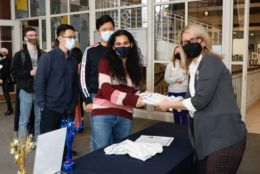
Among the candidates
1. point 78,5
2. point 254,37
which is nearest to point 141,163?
point 78,5

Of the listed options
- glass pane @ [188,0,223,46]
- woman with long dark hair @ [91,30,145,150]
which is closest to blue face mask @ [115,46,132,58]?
woman with long dark hair @ [91,30,145,150]

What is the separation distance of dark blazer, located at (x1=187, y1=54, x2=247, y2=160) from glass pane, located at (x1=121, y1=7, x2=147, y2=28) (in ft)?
14.6

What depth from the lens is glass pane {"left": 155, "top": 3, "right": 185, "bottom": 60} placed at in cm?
545

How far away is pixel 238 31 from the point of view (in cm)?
480

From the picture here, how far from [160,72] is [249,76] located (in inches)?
101

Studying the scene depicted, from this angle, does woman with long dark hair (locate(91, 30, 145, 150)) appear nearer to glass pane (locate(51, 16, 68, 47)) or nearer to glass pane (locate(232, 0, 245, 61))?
glass pane (locate(232, 0, 245, 61))

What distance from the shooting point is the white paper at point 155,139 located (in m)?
1.97

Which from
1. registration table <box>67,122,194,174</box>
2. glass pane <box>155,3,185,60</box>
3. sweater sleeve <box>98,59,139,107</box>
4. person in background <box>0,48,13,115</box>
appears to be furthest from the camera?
person in background <box>0,48,13,115</box>

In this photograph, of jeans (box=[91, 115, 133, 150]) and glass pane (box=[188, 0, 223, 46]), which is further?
glass pane (box=[188, 0, 223, 46])

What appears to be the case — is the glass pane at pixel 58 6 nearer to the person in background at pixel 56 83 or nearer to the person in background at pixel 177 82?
the person in background at pixel 177 82

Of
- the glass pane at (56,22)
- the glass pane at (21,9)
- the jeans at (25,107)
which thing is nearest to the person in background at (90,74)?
the jeans at (25,107)

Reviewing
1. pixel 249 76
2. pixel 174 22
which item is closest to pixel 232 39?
pixel 174 22

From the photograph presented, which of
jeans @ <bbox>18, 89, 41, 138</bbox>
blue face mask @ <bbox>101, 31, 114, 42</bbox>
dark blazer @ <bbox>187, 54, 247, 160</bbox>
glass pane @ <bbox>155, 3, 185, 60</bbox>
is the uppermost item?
glass pane @ <bbox>155, 3, 185, 60</bbox>

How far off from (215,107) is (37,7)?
24.8ft
